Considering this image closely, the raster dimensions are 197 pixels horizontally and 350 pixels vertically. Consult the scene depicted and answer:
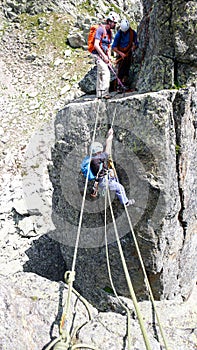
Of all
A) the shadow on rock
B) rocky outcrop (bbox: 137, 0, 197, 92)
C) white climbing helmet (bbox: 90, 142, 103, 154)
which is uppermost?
rocky outcrop (bbox: 137, 0, 197, 92)

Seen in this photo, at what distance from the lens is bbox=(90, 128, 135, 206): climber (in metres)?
6.93

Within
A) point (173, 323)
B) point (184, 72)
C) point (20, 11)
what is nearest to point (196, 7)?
point (184, 72)

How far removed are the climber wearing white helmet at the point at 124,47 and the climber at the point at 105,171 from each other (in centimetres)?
239

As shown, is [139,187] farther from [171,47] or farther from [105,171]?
[171,47]

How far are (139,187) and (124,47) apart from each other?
389 cm

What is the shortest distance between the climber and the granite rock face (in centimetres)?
20

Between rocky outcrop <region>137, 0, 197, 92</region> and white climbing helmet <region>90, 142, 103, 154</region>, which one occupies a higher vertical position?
rocky outcrop <region>137, 0, 197, 92</region>

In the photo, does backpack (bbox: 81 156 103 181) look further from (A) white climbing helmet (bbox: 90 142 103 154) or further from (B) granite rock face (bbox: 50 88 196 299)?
(B) granite rock face (bbox: 50 88 196 299)

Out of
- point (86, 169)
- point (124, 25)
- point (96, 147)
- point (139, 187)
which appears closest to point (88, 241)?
point (139, 187)

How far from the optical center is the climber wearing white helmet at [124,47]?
7992 mm

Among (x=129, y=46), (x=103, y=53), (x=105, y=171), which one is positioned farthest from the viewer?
(x=129, y=46)

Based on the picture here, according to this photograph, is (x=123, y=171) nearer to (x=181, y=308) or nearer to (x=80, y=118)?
(x=80, y=118)

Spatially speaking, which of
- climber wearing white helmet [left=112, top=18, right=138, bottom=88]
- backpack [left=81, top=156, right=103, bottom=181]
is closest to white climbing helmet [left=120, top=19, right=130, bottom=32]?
climber wearing white helmet [left=112, top=18, right=138, bottom=88]

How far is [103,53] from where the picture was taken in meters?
7.76
